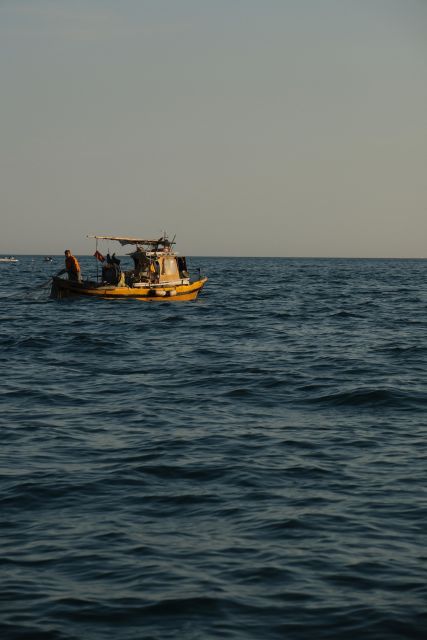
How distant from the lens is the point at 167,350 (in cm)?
2652

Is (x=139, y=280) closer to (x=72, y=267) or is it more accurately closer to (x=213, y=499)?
(x=72, y=267)

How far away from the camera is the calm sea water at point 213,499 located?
25.9 feet

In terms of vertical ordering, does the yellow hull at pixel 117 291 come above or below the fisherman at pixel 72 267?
below

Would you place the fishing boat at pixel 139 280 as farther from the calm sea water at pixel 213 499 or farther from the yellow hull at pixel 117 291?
the calm sea water at pixel 213 499

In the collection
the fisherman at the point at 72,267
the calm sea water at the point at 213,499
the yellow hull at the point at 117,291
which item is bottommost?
the calm sea water at the point at 213,499

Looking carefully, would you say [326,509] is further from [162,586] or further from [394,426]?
[394,426]

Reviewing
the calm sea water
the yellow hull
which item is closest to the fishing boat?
the yellow hull

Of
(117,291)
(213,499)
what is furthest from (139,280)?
(213,499)

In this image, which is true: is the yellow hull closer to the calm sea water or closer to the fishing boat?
the fishing boat

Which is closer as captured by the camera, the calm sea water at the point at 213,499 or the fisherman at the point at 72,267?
the calm sea water at the point at 213,499

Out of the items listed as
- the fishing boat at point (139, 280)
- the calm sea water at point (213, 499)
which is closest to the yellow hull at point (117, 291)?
the fishing boat at point (139, 280)

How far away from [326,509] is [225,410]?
623cm

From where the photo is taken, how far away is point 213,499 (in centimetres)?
1102

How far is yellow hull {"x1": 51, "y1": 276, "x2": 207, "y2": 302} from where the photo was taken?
4294 centimetres
